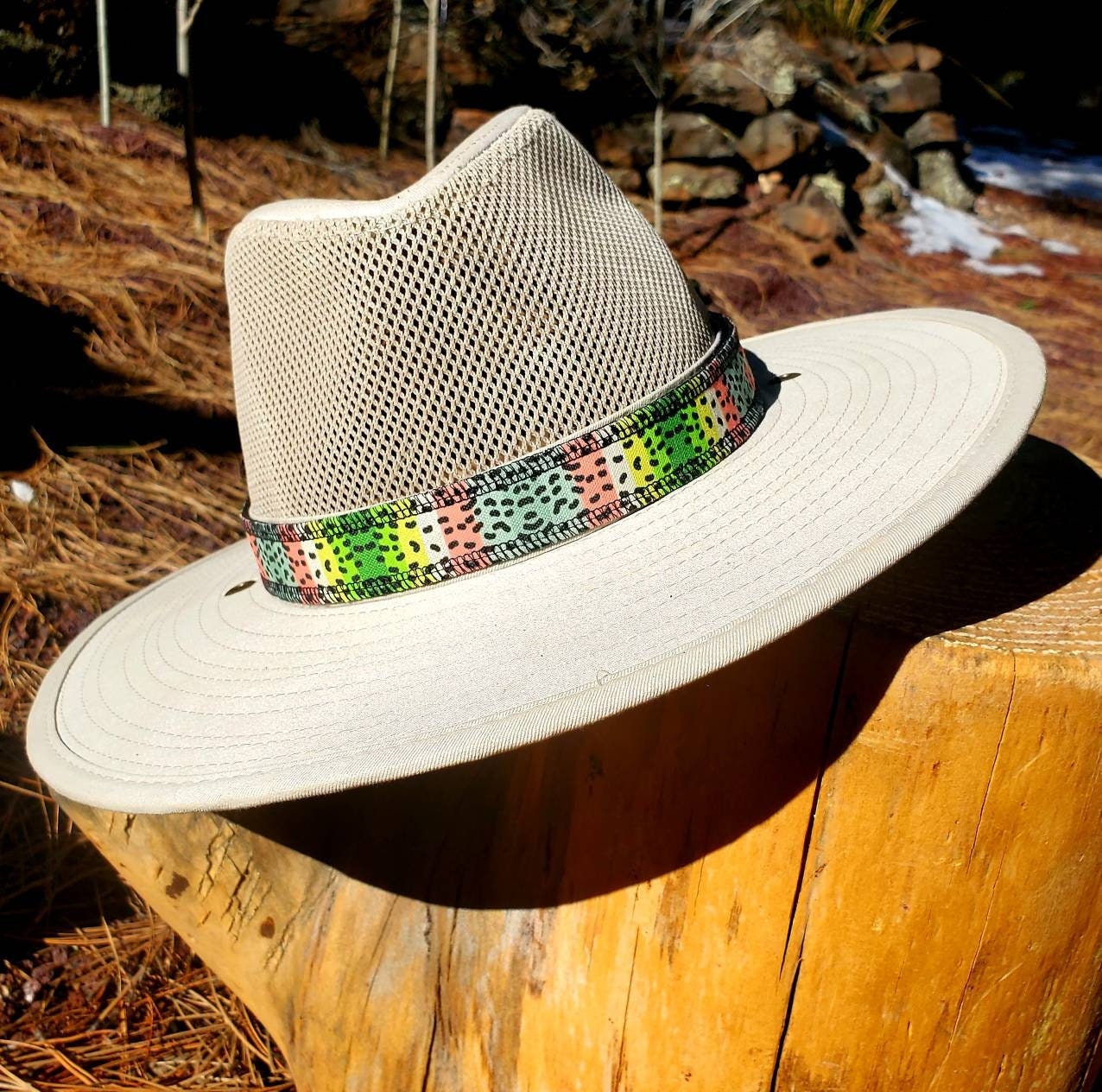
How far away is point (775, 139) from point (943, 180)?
6.33ft

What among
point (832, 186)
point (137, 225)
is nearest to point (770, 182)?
point (832, 186)

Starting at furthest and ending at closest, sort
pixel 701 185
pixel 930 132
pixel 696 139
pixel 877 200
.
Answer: pixel 930 132 < pixel 877 200 < pixel 696 139 < pixel 701 185

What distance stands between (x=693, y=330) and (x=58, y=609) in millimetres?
1788

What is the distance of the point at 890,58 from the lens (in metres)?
8.64

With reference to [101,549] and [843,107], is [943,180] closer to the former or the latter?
[843,107]

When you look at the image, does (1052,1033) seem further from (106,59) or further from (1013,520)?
(106,59)

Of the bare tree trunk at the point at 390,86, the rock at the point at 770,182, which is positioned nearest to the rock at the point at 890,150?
the rock at the point at 770,182

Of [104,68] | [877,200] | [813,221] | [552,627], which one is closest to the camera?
[552,627]

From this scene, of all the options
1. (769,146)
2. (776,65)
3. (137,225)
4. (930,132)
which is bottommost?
(137,225)

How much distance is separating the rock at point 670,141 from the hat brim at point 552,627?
5.74 m

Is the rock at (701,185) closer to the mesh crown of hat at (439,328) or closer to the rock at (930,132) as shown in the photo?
the rock at (930,132)

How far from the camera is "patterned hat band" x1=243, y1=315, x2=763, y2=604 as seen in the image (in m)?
1.31

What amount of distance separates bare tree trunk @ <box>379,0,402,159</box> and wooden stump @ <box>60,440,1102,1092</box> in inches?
226

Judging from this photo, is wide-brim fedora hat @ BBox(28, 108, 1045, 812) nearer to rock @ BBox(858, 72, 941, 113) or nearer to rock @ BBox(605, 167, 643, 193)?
rock @ BBox(605, 167, 643, 193)
